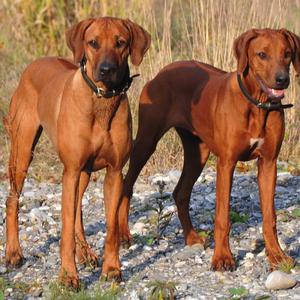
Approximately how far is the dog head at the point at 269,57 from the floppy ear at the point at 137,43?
28.6 inches

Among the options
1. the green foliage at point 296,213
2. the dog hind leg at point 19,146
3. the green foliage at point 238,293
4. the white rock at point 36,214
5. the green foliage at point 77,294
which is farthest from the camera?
the white rock at point 36,214

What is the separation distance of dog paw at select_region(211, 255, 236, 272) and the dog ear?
1.68 m

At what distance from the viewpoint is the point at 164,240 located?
7102 millimetres

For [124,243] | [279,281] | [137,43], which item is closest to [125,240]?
[124,243]

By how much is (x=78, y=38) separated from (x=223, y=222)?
5.36 ft

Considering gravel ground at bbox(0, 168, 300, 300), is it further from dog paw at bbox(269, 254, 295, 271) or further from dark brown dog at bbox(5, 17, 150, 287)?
→ dark brown dog at bbox(5, 17, 150, 287)

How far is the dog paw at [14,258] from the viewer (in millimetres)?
6508

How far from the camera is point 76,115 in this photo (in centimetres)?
592

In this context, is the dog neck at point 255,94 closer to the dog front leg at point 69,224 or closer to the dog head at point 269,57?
the dog head at point 269,57

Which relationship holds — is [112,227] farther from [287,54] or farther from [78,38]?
[287,54]

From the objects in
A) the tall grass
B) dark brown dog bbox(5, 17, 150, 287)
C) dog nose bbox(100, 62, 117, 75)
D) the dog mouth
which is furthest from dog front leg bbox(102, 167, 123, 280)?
the tall grass

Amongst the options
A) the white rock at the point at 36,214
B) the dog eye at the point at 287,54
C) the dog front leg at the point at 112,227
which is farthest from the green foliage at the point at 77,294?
the white rock at the point at 36,214

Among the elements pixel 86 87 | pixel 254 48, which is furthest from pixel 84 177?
pixel 254 48

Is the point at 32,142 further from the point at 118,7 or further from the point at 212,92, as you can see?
the point at 118,7
